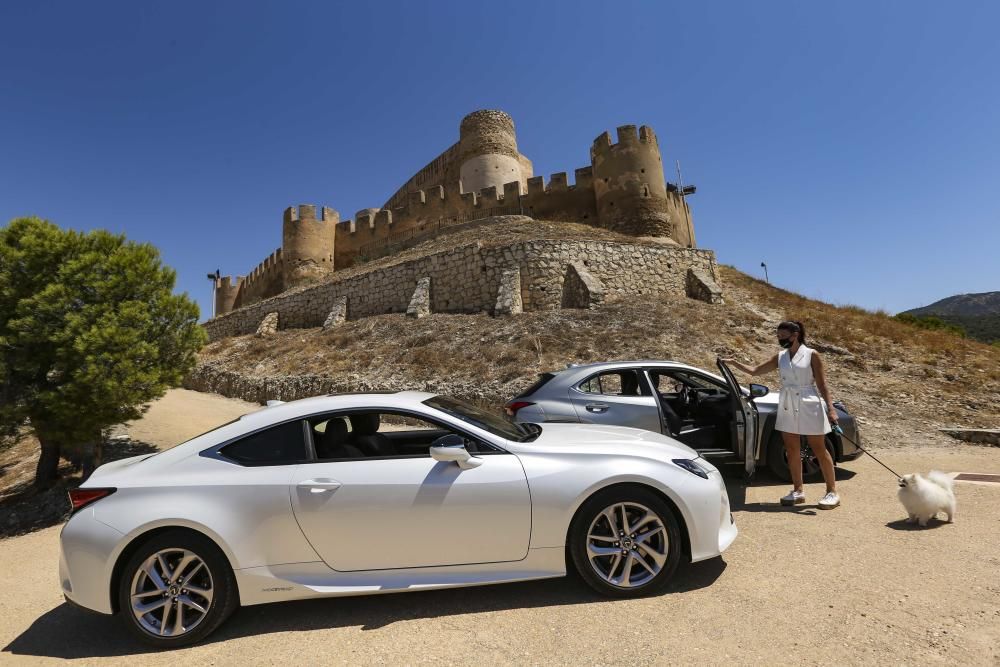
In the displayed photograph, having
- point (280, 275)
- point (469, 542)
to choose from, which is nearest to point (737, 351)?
point (469, 542)

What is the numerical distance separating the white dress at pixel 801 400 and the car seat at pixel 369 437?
12.1 feet

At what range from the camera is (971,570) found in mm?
2900

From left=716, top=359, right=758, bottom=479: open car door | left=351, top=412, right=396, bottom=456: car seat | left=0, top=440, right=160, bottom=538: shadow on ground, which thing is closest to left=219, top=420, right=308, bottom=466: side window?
left=351, top=412, right=396, bottom=456: car seat

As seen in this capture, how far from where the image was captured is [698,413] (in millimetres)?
5570

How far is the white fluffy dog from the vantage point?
3.61 m

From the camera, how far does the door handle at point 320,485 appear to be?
8.86ft

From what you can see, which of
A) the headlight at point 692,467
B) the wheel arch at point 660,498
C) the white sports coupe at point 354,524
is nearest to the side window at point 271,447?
the white sports coupe at point 354,524

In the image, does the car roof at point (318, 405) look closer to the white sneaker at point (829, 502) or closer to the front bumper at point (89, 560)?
the front bumper at point (89, 560)

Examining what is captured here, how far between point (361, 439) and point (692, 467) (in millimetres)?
2231

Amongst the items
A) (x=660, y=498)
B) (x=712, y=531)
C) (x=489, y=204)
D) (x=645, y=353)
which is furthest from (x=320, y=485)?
(x=489, y=204)

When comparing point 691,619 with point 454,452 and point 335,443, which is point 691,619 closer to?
point 454,452

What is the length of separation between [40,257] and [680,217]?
25.9 metres

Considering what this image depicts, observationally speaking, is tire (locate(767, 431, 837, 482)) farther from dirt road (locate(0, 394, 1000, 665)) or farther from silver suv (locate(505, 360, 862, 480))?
dirt road (locate(0, 394, 1000, 665))

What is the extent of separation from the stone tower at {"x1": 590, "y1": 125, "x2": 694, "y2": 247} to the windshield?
1988 centimetres
